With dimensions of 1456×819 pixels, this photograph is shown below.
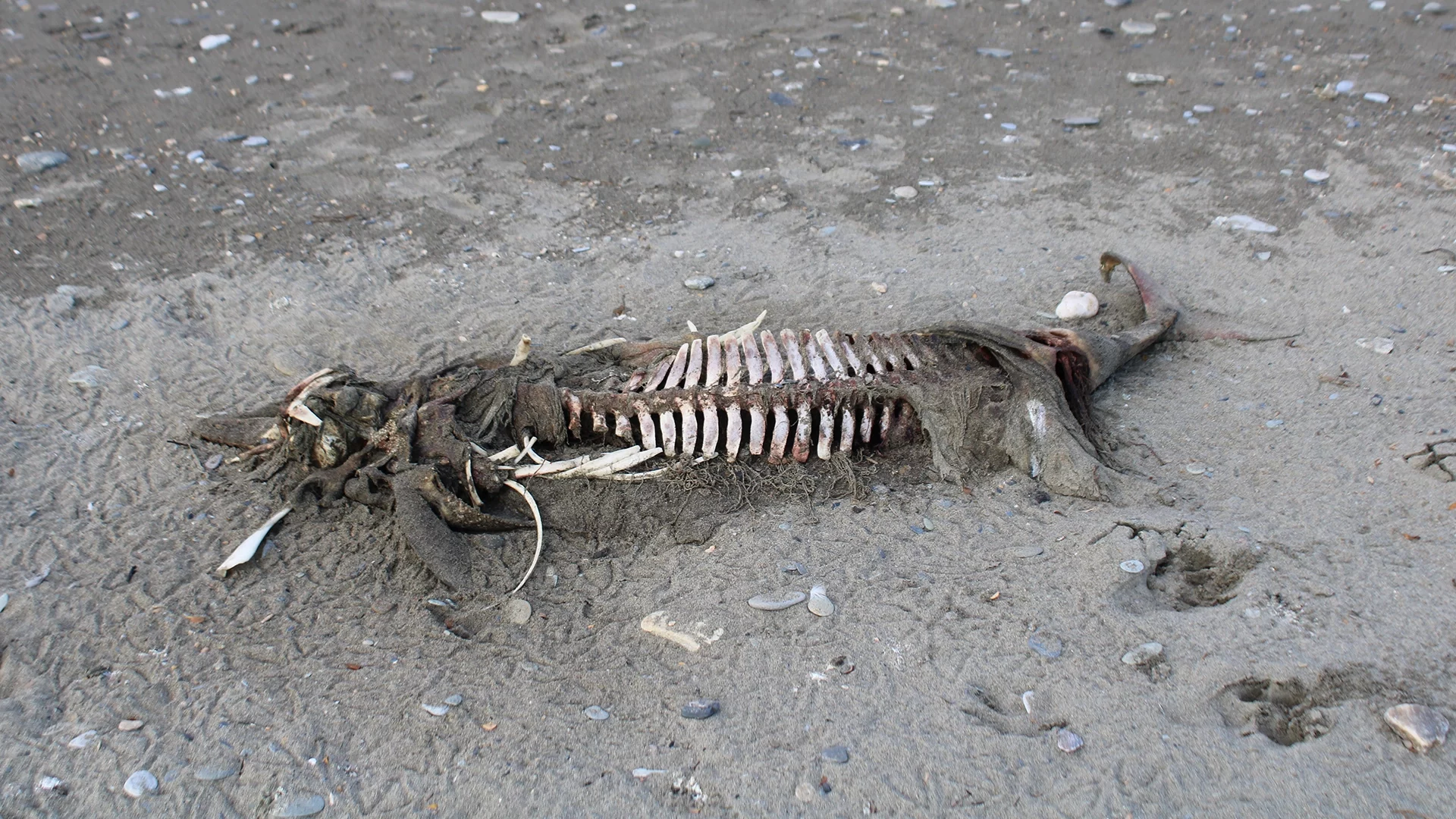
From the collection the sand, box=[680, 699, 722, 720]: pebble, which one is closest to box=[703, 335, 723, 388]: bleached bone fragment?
the sand

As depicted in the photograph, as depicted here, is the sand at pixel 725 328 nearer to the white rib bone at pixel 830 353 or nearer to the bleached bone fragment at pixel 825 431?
the bleached bone fragment at pixel 825 431

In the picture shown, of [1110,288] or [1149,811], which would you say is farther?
[1110,288]

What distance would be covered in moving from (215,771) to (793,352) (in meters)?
2.34

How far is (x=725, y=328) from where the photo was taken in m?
4.26

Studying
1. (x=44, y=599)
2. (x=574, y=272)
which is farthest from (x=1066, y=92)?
(x=44, y=599)

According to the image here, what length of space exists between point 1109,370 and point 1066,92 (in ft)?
10.3

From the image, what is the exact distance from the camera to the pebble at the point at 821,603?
2.80 m

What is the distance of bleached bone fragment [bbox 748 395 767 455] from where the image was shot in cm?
Answer: 340

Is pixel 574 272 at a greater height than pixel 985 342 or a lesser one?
lesser

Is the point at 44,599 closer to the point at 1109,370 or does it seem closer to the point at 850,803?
the point at 850,803

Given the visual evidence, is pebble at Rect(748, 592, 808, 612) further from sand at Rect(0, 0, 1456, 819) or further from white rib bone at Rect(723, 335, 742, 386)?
white rib bone at Rect(723, 335, 742, 386)

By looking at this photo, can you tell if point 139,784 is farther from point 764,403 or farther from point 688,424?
point 764,403

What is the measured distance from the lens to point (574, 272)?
15.3 ft

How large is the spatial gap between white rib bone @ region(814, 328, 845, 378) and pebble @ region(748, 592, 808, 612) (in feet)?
3.17
